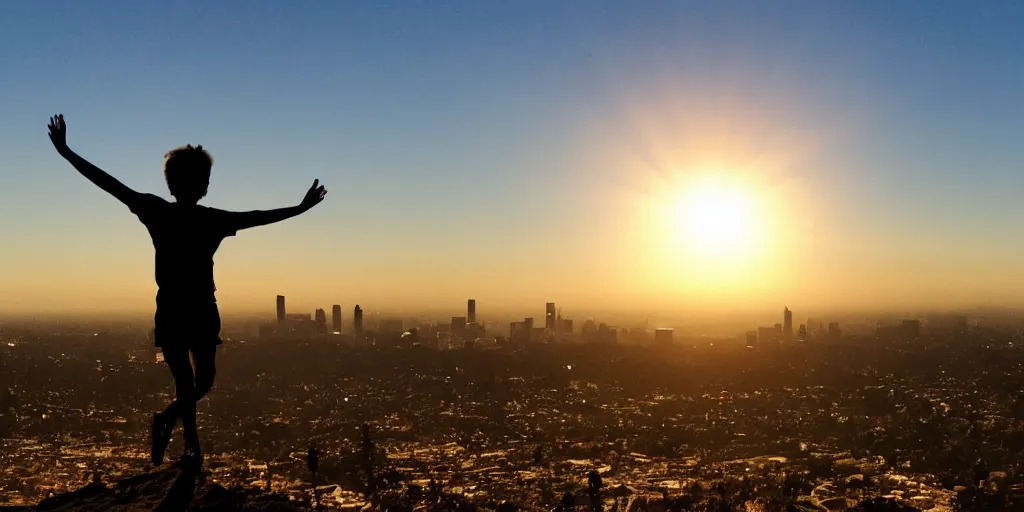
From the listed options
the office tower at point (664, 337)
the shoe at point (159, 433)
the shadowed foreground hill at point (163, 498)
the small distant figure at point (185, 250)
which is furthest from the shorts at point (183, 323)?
the office tower at point (664, 337)

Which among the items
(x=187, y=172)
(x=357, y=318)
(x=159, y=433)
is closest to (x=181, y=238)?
(x=187, y=172)

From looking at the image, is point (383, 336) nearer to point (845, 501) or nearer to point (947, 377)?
point (947, 377)

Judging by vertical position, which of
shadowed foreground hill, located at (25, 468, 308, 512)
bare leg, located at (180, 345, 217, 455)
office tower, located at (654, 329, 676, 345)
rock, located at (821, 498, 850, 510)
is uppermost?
bare leg, located at (180, 345, 217, 455)

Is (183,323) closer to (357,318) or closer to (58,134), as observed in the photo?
(58,134)

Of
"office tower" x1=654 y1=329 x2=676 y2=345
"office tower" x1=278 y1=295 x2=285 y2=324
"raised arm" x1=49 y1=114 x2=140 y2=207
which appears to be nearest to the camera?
"raised arm" x1=49 y1=114 x2=140 y2=207

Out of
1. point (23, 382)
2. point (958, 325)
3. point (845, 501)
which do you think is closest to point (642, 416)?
point (845, 501)

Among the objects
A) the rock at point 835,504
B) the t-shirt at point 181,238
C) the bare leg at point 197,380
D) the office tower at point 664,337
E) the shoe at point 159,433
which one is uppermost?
the t-shirt at point 181,238

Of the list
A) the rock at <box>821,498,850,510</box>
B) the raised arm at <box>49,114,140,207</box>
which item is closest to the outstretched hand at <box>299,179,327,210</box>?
the raised arm at <box>49,114,140,207</box>

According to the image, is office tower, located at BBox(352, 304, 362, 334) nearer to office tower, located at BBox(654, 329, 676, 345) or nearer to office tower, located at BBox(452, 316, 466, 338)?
office tower, located at BBox(452, 316, 466, 338)

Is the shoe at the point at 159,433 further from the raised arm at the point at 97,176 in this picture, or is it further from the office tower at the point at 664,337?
the office tower at the point at 664,337
